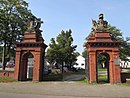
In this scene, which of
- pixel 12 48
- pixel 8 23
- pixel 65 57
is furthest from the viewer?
pixel 65 57

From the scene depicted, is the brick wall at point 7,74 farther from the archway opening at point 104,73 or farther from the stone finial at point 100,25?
the stone finial at point 100,25

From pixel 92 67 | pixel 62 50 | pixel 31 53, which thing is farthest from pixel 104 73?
pixel 31 53

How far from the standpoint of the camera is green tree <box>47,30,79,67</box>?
46.9 m

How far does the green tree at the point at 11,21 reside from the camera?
1260 inches

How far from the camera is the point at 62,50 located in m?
46.5

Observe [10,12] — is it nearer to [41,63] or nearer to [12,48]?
[12,48]

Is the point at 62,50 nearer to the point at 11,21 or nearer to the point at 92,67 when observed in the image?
the point at 11,21

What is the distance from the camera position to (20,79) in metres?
25.6

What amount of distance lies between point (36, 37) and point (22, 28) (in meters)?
8.14

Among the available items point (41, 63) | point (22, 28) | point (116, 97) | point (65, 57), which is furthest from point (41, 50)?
point (65, 57)

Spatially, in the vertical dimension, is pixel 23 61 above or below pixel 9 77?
above

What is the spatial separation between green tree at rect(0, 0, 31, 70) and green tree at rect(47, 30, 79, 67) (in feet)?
48.3

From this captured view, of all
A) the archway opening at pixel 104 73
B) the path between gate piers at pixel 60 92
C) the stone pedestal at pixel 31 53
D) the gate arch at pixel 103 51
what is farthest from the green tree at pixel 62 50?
the path between gate piers at pixel 60 92

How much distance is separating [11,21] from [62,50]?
1708 centimetres
